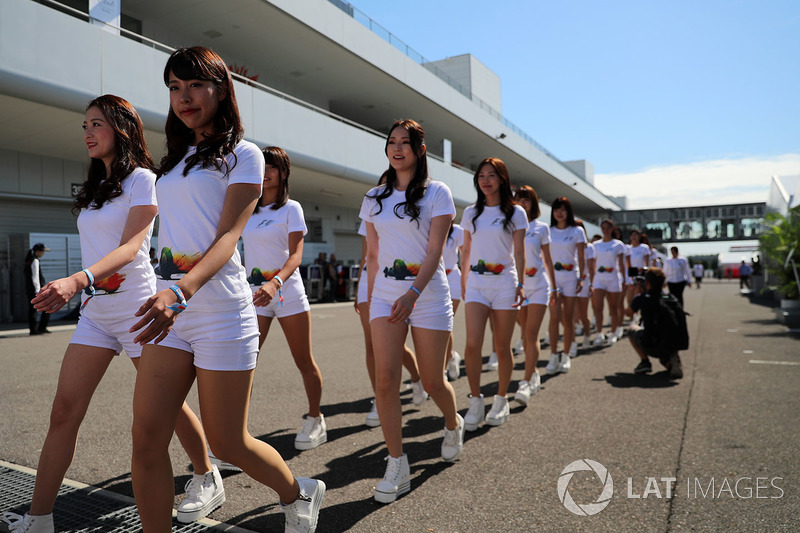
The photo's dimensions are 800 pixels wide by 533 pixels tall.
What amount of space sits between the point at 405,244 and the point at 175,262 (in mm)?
1539

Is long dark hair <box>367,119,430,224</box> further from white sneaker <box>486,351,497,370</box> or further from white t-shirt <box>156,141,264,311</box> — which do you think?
white sneaker <box>486,351,497,370</box>

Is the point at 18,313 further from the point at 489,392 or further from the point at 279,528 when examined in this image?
the point at 279,528

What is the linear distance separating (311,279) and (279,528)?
18.9 meters

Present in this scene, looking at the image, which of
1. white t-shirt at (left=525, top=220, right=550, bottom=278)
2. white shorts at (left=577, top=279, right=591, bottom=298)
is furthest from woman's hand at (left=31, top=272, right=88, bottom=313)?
white shorts at (left=577, top=279, right=591, bottom=298)

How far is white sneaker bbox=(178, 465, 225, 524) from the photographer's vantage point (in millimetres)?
2770

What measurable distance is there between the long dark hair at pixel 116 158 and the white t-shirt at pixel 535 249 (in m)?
4.20

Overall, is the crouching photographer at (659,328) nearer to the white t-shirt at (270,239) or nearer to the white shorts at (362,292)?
the white shorts at (362,292)

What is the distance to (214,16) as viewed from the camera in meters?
17.3

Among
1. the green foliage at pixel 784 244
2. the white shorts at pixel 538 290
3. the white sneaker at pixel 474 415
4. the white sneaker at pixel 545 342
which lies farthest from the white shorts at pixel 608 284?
the white sneaker at pixel 474 415

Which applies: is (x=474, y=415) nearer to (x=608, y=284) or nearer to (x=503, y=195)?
(x=503, y=195)

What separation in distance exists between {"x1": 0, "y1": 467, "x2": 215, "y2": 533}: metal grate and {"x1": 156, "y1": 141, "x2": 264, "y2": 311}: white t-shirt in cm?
129

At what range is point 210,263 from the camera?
1996 millimetres

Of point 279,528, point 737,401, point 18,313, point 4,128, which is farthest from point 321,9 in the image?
point 279,528

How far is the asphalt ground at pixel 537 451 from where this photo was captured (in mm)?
2846
